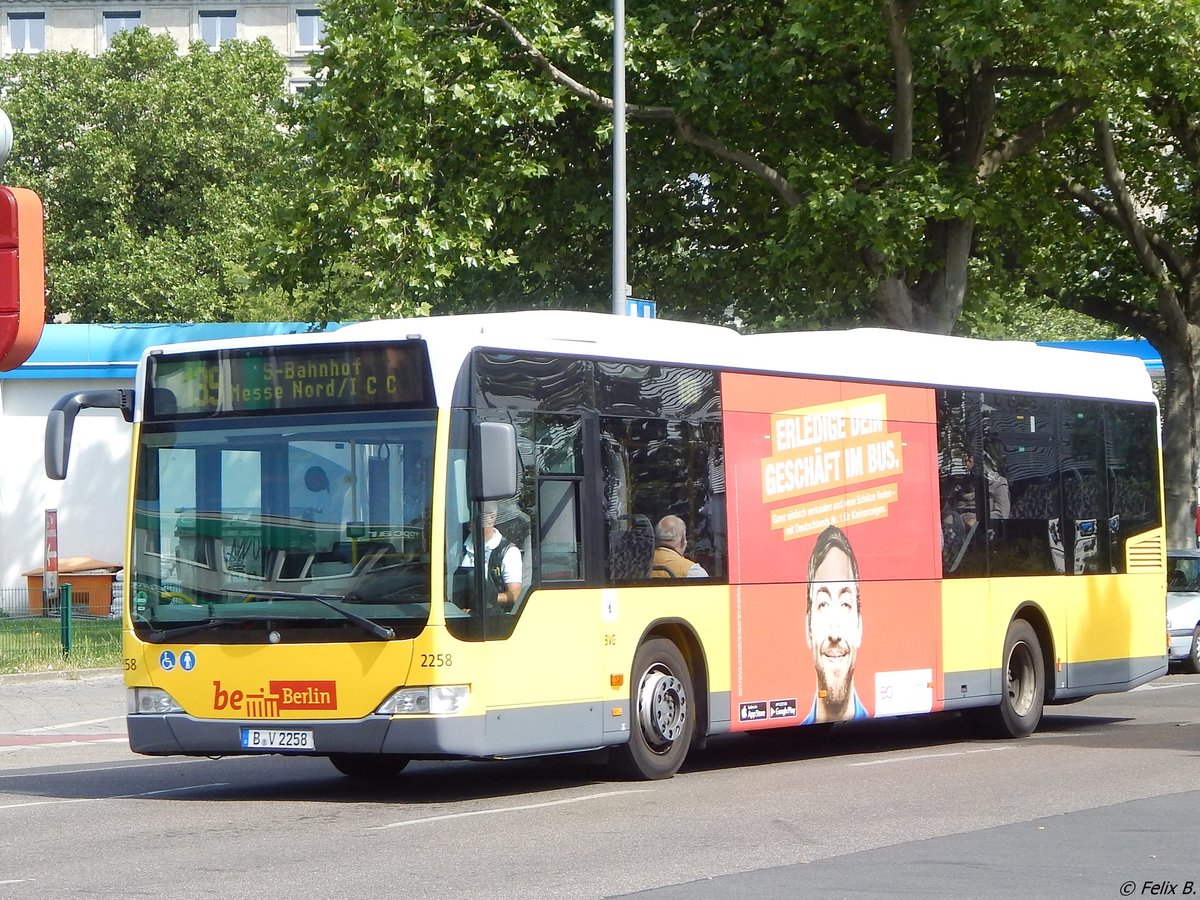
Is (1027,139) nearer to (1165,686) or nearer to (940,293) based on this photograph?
(940,293)

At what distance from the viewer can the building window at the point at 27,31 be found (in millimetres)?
84938

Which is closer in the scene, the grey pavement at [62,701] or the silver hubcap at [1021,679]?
the silver hubcap at [1021,679]

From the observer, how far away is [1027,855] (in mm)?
8977

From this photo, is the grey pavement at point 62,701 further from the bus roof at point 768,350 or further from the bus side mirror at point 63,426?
the bus side mirror at point 63,426

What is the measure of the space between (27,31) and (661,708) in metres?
79.6

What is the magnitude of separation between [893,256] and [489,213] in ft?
17.0

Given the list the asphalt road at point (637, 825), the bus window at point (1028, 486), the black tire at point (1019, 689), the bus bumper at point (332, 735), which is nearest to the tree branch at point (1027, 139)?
the bus window at point (1028, 486)

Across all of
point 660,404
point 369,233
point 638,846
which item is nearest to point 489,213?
point 369,233

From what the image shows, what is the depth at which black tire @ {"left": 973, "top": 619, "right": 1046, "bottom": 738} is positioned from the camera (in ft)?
53.9

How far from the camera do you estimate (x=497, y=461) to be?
440 inches

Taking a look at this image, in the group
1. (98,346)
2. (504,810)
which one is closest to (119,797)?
(504,810)

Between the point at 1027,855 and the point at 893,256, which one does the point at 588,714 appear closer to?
the point at 1027,855

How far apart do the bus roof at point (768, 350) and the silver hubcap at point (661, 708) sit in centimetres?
213

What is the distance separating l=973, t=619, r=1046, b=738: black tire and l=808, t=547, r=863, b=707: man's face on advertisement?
2.35 m
